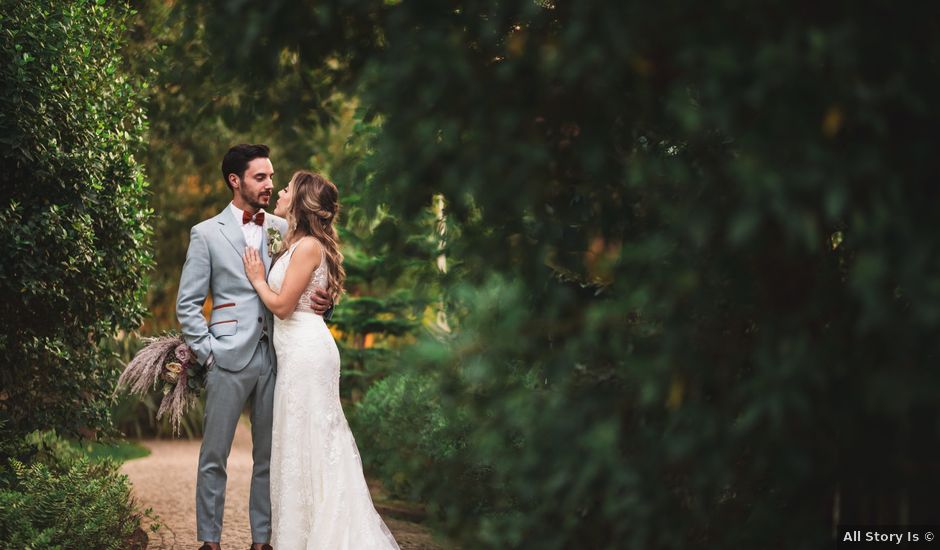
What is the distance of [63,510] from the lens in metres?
5.36

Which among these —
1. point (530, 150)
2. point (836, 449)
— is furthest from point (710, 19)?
point (836, 449)

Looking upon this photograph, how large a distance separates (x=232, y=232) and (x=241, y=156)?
45cm

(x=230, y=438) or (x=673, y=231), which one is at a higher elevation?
(x=673, y=231)

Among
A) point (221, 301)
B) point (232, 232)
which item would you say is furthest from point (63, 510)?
point (232, 232)

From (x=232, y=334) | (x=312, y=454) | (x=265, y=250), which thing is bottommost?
(x=312, y=454)

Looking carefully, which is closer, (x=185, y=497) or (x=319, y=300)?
(x=319, y=300)

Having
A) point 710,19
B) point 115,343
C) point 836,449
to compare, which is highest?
point 115,343

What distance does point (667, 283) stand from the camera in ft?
7.20

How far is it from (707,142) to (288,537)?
3527 millimetres

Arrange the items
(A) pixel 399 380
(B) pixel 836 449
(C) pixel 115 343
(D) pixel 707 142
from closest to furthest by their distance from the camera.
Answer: (B) pixel 836 449
(D) pixel 707 142
(A) pixel 399 380
(C) pixel 115 343

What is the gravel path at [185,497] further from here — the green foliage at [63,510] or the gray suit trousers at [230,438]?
the gray suit trousers at [230,438]

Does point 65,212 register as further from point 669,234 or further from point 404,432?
point 669,234

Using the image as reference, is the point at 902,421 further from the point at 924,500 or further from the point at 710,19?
the point at 710,19

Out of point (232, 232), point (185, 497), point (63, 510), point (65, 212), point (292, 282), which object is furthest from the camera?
point (185, 497)
